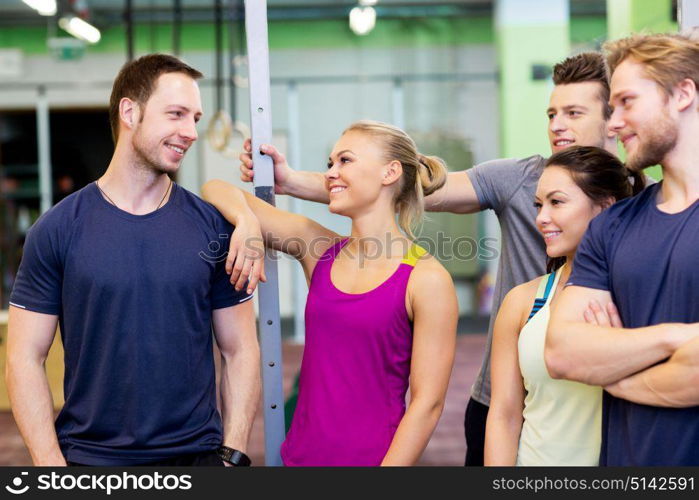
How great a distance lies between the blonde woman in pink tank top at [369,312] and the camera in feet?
5.37

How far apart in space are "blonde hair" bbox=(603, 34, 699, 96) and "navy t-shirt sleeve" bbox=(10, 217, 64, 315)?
120 cm

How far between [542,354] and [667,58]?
596 mm

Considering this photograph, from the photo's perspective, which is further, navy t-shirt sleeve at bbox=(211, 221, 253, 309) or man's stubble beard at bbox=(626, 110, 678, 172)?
navy t-shirt sleeve at bbox=(211, 221, 253, 309)

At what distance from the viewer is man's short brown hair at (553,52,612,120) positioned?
1.89 m

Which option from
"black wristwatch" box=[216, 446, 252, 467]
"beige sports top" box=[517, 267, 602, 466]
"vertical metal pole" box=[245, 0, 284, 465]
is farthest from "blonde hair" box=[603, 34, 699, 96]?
"black wristwatch" box=[216, 446, 252, 467]

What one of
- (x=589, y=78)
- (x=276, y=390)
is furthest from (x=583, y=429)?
(x=589, y=78)

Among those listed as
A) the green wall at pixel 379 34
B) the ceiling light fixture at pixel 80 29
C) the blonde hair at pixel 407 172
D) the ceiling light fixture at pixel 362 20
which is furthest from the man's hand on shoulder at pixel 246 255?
the ceiling light fixture at pixel 80 29

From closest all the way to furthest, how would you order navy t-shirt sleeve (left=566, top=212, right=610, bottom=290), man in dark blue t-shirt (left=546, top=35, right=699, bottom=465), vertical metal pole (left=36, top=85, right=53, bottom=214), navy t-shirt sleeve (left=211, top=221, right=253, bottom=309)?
man in dark blue t-shirt (left=546, top=35, right=699, bottom=465), navy t-shirt sleeve (left=566, top=212, right=610, bottom=290), navy t-shirt sleeve (left=211, top=221, right=253, bottom=309), vertical metal pole (left=36, top=85, right=53, bottom=214)

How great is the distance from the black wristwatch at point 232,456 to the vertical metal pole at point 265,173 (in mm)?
83

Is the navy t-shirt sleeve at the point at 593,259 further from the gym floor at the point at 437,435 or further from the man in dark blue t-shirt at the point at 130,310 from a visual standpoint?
the gym floor at the point at 437,435

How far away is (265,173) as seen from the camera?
1.83 meters

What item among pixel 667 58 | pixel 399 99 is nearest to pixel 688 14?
pixel 667 58

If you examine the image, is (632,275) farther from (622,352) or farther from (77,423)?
(77,423)

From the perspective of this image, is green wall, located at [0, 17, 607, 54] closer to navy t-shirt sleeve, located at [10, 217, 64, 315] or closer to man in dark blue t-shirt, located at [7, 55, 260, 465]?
man in dark blue t-shirt, located at [7, 55, 260, 465]
